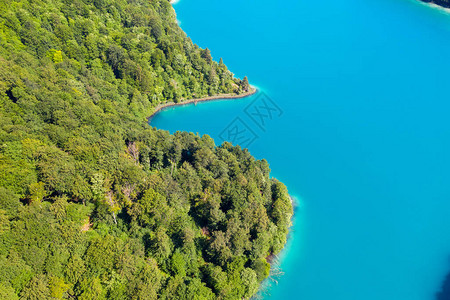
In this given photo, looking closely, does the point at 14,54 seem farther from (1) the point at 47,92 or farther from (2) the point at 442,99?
(2) the point at 442,99

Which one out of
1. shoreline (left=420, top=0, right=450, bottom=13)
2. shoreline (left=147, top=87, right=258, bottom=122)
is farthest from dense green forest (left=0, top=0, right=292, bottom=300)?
shoreline (left=420, top=0, right=450, bottom=13)

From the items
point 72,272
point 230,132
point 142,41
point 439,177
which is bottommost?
point 72,272

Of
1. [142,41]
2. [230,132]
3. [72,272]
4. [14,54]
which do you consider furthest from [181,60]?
[72,272]

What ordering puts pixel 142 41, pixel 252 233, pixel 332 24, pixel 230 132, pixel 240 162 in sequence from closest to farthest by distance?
pixel 252 233, pixel 240 162, pixel 230 132, pixel 142 41, pixel 332 24

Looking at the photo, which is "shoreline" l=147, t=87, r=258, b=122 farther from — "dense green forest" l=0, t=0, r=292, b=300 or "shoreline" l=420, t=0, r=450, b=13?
"shoreline" l=420, t=0, r=450, b=13

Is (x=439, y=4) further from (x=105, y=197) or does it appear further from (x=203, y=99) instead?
(x=105, y=197)

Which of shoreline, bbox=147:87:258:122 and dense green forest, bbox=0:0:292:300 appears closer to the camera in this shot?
dense green forest, bbox=0:0:292:300

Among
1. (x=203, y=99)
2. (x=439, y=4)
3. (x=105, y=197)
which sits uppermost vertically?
(x=439, y=4)

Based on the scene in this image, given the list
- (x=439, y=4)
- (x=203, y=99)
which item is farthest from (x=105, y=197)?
(x=439, y=4)
